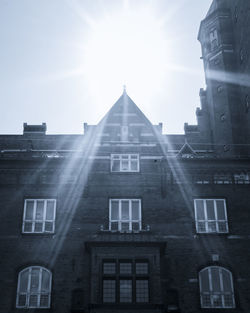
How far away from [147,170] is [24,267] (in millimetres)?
9032

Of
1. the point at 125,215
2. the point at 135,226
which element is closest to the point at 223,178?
the point at 135,226

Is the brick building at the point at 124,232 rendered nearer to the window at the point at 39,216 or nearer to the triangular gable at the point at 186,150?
the window at the point at 39,216

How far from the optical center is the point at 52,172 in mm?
24219

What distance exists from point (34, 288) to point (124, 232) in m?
5.55

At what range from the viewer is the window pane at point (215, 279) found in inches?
→ 828

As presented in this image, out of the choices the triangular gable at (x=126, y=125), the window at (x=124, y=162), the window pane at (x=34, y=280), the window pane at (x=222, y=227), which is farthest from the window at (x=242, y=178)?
the window pane at (x=34, y=280)

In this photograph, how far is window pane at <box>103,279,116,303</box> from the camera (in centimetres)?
2011

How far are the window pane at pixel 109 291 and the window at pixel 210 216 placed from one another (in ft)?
18.9

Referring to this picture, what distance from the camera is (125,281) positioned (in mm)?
20609

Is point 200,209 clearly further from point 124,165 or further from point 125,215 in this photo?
point 124,165

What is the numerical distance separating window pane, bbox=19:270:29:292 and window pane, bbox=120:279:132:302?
16.7 ft

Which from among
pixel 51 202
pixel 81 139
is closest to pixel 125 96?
pixel 81 139

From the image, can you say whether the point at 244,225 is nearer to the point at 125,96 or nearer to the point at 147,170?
the point at 147,170

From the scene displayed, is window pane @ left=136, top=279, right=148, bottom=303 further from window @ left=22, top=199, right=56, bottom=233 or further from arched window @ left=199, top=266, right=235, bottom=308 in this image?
window @ left=22, top=199, right=56, bottom=233
